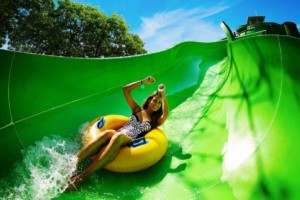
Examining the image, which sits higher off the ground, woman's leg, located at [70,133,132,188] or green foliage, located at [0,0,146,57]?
green foliage, located at [0,0,146,57]

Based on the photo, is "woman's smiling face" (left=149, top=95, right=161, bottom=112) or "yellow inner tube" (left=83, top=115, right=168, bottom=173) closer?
"yellow inner tube" (left=83, top=115, right=168, bottom=173)

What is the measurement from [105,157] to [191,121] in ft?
5.83

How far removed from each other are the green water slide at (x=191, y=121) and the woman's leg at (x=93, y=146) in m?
0.25

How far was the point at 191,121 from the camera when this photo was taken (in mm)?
4285

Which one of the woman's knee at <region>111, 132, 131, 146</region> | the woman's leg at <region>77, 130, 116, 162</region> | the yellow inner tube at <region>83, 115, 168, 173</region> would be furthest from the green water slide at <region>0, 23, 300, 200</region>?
the woman's knee at <region>111, 132, 131, 146</region>

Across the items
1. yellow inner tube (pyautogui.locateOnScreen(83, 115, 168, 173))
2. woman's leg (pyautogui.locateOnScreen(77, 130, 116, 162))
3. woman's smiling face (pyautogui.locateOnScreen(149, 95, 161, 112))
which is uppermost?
woman's smiling face (pyautogui.locateOnScreen(149, 95, 161, 112))

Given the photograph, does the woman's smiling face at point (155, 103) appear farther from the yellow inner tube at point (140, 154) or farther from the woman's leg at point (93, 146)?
the woman's leg at point (93, 146)

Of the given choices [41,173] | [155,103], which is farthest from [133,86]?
[41,173]

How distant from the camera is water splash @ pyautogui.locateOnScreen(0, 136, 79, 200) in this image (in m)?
2.66

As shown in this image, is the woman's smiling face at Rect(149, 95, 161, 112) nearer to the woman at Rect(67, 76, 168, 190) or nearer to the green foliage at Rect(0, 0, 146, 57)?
the woman at Rect(67, 76, 168, 190)

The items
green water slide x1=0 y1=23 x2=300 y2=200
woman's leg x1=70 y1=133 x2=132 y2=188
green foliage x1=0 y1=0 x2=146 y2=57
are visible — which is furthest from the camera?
green foliage x1=0 y1=0 x2=146 y2=57

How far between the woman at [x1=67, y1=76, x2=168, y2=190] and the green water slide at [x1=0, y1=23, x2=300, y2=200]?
227 mm

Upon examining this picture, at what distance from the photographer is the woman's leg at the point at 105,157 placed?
282 cm

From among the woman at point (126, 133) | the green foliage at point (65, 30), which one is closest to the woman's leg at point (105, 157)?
the woman at point (126, 133)
